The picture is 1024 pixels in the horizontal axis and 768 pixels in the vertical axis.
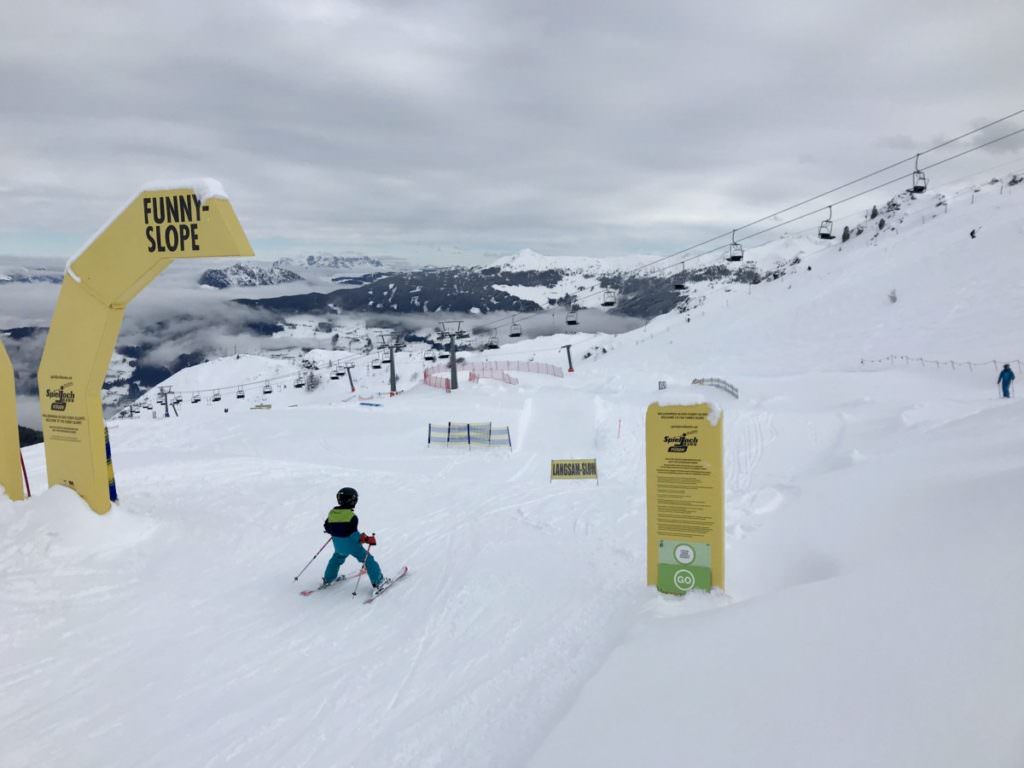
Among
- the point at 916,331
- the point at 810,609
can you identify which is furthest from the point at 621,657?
the point at 916,331

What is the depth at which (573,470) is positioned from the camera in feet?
49.7

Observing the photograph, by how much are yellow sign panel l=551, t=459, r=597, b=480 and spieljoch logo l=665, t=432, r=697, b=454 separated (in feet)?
27.8

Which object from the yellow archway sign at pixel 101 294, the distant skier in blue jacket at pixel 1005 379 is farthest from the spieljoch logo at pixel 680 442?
the distant skier in blue jacket at pixel 1005 379

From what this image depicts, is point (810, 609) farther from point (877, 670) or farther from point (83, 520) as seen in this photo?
point (83, 520)

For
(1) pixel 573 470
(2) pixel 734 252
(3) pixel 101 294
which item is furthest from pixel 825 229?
(3) pixel 101 294

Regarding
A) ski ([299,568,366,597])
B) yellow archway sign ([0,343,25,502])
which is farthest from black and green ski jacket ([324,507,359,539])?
yellow archway sign ([0,343,25,502])

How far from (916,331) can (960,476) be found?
34230 mm

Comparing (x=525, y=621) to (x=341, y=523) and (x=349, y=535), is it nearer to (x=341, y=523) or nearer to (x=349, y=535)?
(x=349, y=535)

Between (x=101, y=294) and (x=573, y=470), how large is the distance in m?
10.7

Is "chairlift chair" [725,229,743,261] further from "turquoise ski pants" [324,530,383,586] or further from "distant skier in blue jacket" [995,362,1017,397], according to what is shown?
"turquoise ski pants" [324,530,383,586]

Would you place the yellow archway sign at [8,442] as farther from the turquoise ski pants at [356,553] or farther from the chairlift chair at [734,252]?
the chairlift chair at [734,252]

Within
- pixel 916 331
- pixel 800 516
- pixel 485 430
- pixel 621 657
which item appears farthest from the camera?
pixel 916 331

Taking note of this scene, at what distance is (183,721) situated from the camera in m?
5.17

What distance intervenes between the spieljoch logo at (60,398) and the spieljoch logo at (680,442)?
→ 10281mm
